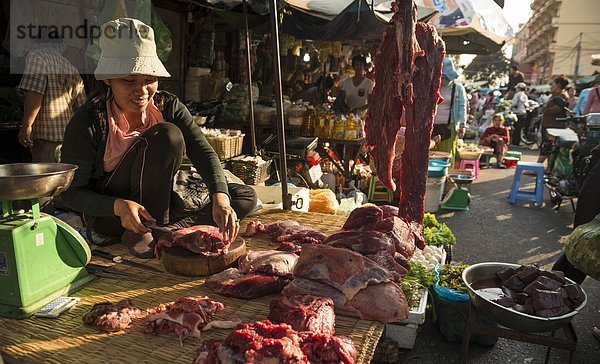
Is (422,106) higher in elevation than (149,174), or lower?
higher

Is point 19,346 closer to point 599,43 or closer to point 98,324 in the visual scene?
point 98,324

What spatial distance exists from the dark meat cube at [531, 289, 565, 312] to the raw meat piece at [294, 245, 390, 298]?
0.98 metres

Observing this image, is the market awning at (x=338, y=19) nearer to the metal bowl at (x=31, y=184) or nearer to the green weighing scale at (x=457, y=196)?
the green weighing scale at (x=457, y=196)

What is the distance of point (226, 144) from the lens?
5906mm

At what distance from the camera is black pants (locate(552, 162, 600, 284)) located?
400 centimetres

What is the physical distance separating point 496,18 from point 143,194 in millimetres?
9617

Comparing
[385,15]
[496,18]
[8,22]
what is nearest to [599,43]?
[496,18]

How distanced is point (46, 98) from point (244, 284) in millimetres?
4003

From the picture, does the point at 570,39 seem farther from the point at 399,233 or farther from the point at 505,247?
the point at 399,233

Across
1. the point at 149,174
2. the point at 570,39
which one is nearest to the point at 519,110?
the point at 149,174

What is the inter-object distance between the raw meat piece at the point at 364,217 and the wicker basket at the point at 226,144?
9.22 ft

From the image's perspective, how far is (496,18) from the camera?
9961 mm

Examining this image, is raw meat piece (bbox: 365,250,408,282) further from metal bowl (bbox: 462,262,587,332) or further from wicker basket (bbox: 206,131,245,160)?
wicker basket (bbox: 206,131,245,160)

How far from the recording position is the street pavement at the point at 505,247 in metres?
3.70
